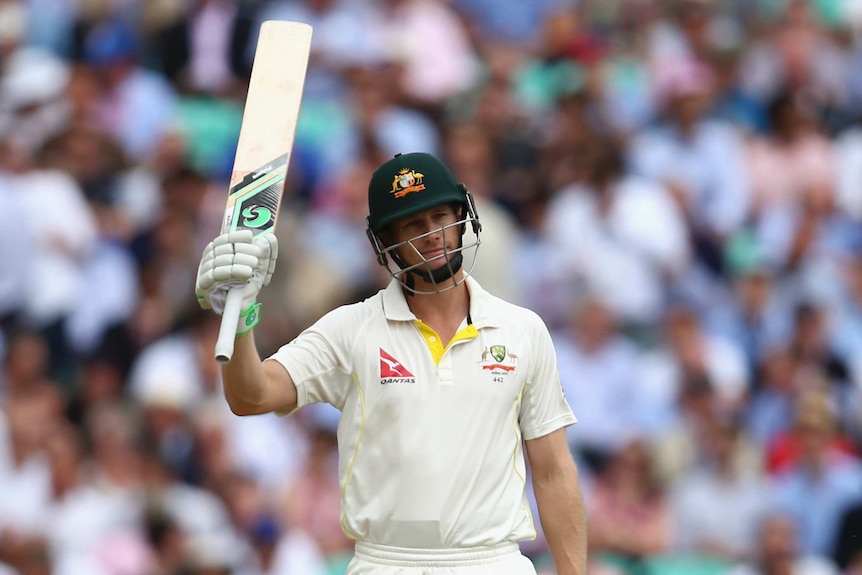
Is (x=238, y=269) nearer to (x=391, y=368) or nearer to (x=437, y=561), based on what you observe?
(x=391, y=368)

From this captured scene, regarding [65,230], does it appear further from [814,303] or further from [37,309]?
[814,303]

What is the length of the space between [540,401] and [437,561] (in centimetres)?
56

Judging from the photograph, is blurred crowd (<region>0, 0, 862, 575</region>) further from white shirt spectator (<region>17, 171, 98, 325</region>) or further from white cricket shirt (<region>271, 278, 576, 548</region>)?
white cricket shirt (<region>271, 278, 576, 548</region>)

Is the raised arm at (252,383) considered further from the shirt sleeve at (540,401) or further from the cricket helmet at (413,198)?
the shirt sleeve at (540,401)

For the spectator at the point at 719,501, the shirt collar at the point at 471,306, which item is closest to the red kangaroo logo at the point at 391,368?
the shirt collar at the point at 471,306

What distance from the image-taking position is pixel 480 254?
23.0 ft

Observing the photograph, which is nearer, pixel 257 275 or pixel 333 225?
pixel 257 275

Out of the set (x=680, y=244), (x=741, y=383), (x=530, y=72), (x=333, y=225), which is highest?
(x=530, y=72)

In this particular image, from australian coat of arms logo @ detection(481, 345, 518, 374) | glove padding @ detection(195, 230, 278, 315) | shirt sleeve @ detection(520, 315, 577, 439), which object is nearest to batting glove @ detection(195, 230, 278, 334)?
glove padding @ detection(195, 230, 278, 315)

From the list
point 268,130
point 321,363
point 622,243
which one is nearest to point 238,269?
point 321,363

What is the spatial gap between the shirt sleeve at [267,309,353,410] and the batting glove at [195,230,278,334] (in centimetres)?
31

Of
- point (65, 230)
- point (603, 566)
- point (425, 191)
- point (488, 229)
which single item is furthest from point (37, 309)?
point (425, 191)

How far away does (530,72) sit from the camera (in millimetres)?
10102

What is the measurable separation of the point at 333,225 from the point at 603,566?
2.47 metres
